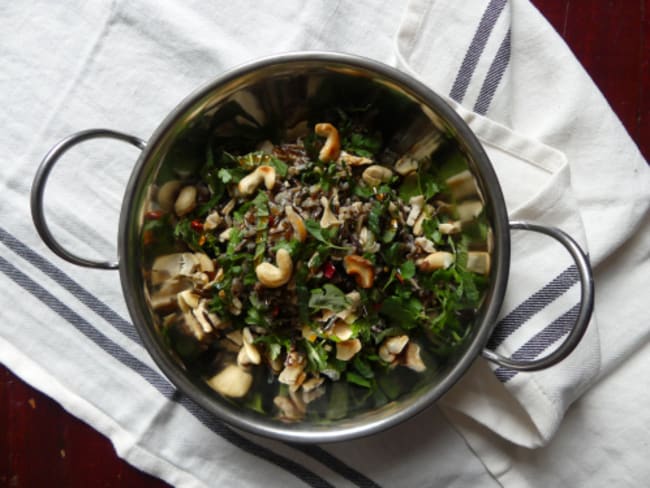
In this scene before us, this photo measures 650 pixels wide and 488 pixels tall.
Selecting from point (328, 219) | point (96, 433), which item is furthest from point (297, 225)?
point (96, 433)

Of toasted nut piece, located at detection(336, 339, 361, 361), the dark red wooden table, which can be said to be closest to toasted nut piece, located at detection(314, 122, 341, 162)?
toasted nut piece, located at detection(336, 339, 361, 361)

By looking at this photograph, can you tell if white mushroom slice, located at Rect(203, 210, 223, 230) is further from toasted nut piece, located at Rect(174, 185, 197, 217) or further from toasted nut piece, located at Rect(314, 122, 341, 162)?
toasted nut piece, located at Rect(314, 122, 341, 162)

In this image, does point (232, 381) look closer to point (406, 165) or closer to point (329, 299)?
point (329, 299)

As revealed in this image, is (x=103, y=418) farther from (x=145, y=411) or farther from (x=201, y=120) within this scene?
(x=201, y=120)

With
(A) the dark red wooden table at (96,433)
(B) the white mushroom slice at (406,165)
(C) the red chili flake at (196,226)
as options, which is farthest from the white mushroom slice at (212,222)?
(A) the dark red wooden table at (96,433)

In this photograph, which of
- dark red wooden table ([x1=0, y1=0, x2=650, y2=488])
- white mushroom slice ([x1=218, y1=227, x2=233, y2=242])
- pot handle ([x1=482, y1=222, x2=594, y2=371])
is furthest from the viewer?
dark red wooden table ([x1=0, y1=0, x2=650, y2=488])

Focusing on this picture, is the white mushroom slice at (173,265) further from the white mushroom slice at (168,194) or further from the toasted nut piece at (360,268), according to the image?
the toasted nut piece at (360,268)
